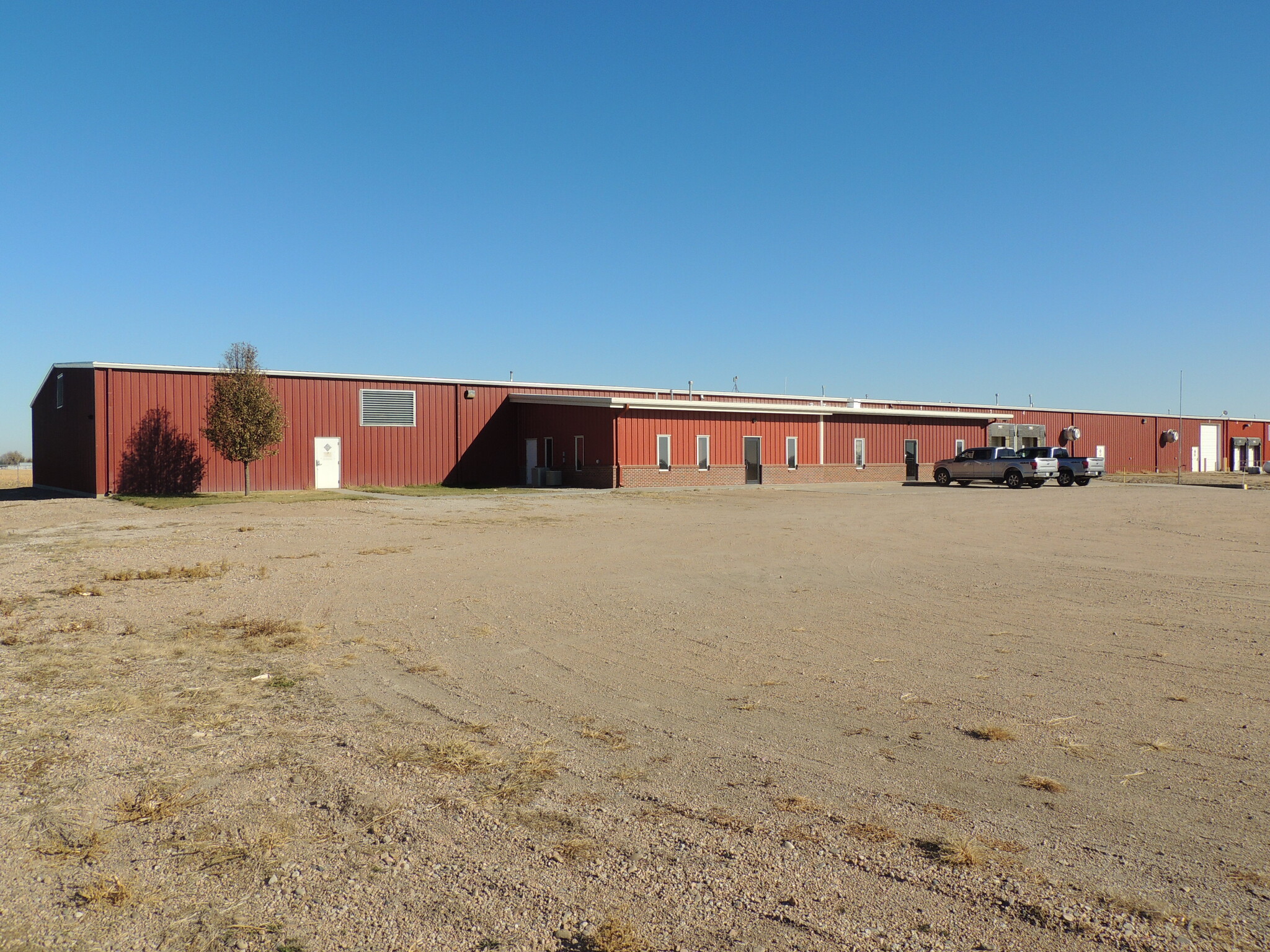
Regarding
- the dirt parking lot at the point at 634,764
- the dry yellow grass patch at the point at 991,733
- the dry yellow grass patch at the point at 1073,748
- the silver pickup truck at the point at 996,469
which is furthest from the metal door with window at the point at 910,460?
the dry yellow grass patch at the point at 1073,748

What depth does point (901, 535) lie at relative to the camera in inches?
728

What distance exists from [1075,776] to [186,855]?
4.38 meters

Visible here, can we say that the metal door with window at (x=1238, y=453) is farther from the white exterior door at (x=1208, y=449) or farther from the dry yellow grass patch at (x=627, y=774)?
the dry yellow grass patch at (x=627, y=774)

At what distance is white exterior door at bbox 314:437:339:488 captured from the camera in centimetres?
3819

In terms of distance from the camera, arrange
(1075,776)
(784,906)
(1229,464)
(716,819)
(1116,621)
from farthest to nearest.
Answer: (1229,464) < (1116,621) < (1075,776) < (716,819) < (784,906)

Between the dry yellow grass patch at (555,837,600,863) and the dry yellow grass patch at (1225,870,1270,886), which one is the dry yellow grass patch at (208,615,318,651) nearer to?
the dry yellow grass patch at (555,837,600,863)

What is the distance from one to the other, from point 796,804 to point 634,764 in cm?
100

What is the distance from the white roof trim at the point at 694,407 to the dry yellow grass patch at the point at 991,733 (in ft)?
102

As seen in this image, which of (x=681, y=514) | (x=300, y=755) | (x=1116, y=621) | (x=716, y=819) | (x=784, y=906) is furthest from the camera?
(x=681, y=514)

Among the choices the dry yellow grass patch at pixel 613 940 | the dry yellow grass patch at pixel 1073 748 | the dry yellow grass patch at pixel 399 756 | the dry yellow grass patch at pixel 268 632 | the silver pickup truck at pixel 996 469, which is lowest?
the dry yellow grass patch at pixel 613 940

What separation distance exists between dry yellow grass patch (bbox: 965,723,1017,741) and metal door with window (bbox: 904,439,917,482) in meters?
43.7

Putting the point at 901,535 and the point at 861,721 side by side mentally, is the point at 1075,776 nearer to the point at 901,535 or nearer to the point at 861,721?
the point at 861,721

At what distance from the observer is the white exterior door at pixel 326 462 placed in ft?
125

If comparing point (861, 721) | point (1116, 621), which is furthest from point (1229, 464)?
point (861, 721)
